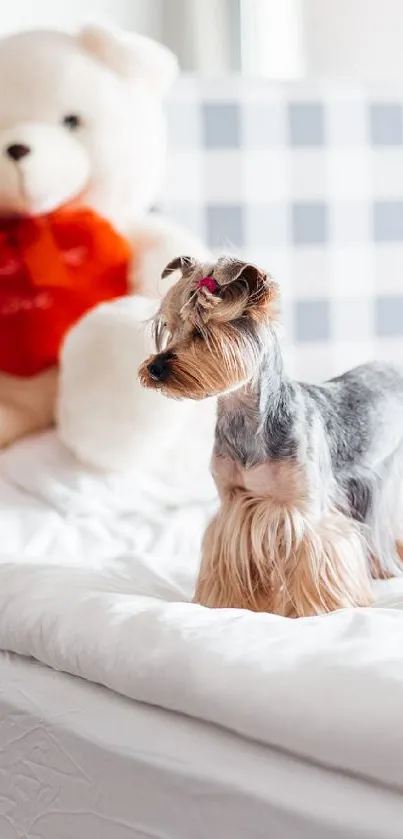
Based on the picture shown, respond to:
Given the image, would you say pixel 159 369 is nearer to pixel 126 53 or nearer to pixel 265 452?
pixel 265 452

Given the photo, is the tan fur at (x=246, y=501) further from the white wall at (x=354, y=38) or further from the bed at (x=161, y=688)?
the white wall at (x=354, y=38)

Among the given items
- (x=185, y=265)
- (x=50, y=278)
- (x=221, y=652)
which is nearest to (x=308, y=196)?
(x=50, y=278)

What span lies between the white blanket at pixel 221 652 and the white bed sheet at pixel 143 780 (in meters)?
0.01

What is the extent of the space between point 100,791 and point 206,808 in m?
0.13

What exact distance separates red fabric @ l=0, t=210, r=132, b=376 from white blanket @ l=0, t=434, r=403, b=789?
503mm

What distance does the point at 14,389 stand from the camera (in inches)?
73.5

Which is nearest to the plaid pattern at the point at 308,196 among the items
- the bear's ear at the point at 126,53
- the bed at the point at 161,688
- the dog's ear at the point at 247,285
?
the bear's ear at the point at 126,53

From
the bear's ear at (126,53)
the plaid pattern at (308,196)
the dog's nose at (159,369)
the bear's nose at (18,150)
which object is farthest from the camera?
the plaid pattern at (308,196)

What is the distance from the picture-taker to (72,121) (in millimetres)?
1879

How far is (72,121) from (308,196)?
50cm

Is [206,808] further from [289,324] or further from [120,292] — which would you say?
[289,324]

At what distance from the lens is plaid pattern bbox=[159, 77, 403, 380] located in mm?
2121

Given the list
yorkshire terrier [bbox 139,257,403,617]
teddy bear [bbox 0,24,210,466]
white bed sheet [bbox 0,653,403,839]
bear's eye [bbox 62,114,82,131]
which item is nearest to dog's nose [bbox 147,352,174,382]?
yorkshire terrier [bbox 139,257,403,617]

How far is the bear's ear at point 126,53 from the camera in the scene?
6.26ft
